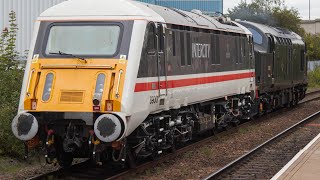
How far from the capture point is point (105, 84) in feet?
31.9

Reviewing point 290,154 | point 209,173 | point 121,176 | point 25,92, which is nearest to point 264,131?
point 290,154

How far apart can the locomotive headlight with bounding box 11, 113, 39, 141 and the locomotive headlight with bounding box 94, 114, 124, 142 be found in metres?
1.13

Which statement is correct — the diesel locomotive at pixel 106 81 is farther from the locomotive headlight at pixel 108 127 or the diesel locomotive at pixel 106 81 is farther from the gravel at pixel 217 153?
the gravel at pixel 217 153

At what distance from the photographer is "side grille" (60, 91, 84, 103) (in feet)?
32.1

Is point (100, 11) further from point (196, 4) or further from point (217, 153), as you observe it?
point (196, 4)

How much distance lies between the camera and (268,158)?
1325cm

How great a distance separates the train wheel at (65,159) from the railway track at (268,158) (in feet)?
8.68

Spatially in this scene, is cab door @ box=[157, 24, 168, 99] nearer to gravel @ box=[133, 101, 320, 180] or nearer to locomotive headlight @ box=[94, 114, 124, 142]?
gravel @ box=[133, 101, 320, 180]

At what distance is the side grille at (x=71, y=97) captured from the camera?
9.78m

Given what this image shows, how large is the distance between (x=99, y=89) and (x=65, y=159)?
1.98 m

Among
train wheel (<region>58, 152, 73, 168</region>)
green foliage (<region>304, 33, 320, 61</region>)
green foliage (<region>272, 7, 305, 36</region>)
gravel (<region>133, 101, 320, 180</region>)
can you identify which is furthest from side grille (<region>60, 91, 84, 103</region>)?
green foliage (<region>304, 33, 320, 61</region>)

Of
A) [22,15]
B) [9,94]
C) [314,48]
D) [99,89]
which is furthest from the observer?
[314,48]

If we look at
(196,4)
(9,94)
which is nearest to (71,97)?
(9,94)

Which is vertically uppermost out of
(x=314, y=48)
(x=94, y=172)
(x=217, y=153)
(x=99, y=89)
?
(x=314, y=48)
